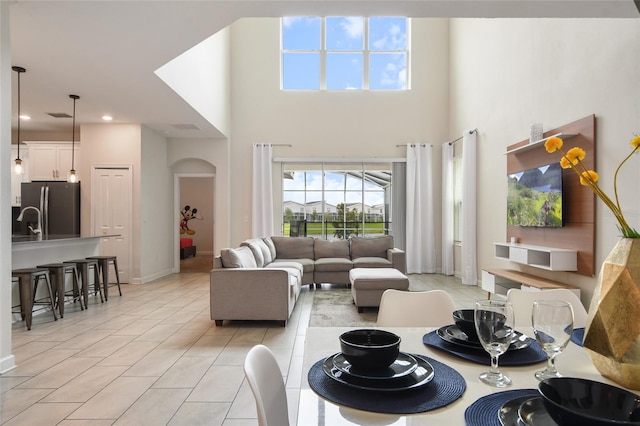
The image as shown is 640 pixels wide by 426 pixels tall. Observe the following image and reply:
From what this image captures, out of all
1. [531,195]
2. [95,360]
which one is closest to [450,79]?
[531,195]

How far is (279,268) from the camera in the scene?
5.02 meters

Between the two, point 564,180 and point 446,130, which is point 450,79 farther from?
point 564,180

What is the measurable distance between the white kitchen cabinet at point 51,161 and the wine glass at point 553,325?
323 inches

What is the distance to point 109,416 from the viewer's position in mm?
2359

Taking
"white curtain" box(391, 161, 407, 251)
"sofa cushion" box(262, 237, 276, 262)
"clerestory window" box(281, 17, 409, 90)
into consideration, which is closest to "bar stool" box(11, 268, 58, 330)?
"sofa cushion" box(262, 237, 276, 262)

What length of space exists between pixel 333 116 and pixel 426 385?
801 centimetres

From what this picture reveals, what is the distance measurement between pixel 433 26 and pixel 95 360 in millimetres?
8654

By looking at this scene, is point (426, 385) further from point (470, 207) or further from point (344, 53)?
point (344, 53)

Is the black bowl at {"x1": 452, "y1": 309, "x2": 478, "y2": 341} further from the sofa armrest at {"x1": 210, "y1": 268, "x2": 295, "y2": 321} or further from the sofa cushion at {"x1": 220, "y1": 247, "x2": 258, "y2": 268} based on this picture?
the sofa cushion at {"x1": 220, "y1": 247, "x2": 258, "y2": 268}

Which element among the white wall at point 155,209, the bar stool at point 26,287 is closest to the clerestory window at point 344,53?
the white wall at point 155,209

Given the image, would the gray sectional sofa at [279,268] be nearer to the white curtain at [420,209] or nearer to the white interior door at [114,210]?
the white curtain at [420,209]

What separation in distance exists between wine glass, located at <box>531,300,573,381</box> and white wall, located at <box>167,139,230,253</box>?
7.74 meters

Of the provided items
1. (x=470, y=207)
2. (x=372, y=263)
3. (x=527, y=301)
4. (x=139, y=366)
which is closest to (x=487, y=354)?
(x=527, y=301)

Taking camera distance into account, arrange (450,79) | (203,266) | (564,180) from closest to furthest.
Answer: (564,180) → (450,79) → (203,266)
